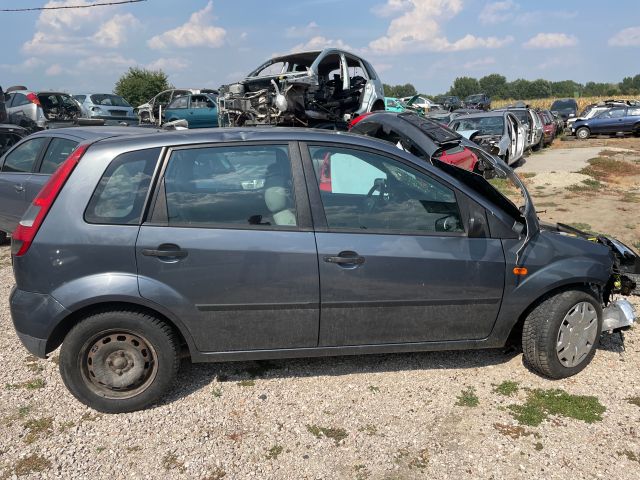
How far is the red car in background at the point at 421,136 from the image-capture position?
3.82 metres

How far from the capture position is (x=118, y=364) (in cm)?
318

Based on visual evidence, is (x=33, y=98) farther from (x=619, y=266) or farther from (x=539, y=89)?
(x=539, y=89)

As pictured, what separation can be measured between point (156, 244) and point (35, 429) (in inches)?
52.2

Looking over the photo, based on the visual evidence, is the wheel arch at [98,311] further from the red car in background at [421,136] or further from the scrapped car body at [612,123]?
the scrapped car body at [612,123]

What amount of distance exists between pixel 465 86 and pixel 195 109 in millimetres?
98945

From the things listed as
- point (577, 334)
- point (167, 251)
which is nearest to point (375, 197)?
point (167, 251)

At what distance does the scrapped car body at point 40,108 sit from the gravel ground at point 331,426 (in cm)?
1401

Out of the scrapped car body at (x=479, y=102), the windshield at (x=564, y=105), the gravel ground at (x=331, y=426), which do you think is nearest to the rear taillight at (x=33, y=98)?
the gravel ground at (x=331, y=426)

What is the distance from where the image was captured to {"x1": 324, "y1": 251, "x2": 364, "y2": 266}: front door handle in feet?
10.2

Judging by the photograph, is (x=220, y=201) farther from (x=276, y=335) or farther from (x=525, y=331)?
(x=525, y=331)

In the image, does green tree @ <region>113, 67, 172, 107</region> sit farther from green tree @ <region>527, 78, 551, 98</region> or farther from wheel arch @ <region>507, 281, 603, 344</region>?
green tree @ <region>527, 78, 551, 98</region>

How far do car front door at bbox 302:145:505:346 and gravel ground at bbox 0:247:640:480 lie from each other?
1.43 ft

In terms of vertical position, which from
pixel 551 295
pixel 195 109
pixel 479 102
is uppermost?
pixel 479 102

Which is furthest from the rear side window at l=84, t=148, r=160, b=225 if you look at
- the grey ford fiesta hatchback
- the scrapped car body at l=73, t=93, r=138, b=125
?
the scrapped car body at l=73, t=93, r=138, b=125
